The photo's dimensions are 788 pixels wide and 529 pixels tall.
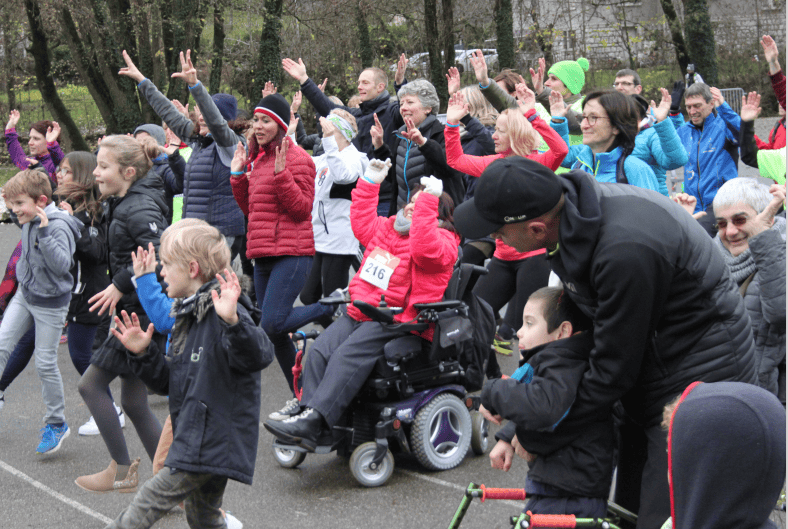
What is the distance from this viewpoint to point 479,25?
79.3 ft

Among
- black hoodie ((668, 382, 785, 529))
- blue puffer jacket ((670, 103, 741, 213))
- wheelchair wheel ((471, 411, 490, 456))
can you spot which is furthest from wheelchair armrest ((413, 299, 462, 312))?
blue puffer jacket ((670, 103, 741, 213))

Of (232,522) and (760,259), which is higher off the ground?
(760,259)

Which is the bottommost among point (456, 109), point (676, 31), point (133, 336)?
point (676, 31)

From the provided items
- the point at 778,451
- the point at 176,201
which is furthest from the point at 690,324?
the point at 176,201

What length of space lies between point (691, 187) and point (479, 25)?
57.9 feet

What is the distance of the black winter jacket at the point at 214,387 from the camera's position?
3.41 meters

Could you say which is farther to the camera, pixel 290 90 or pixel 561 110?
pixel 290 90

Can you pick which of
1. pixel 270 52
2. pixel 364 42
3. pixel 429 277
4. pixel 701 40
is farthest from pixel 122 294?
pixel 364 42

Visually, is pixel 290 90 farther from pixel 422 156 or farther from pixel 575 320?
pixel 575 320

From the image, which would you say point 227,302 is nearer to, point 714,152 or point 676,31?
point 714,152

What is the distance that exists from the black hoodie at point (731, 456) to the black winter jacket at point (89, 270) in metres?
4.28

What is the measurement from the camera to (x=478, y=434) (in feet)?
16.6

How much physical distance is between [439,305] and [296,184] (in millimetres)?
1629

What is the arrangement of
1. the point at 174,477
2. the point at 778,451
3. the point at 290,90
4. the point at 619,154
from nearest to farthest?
the point at 778,451 → the point at 174,477 → the point at 619,154 → the point at 290,90
